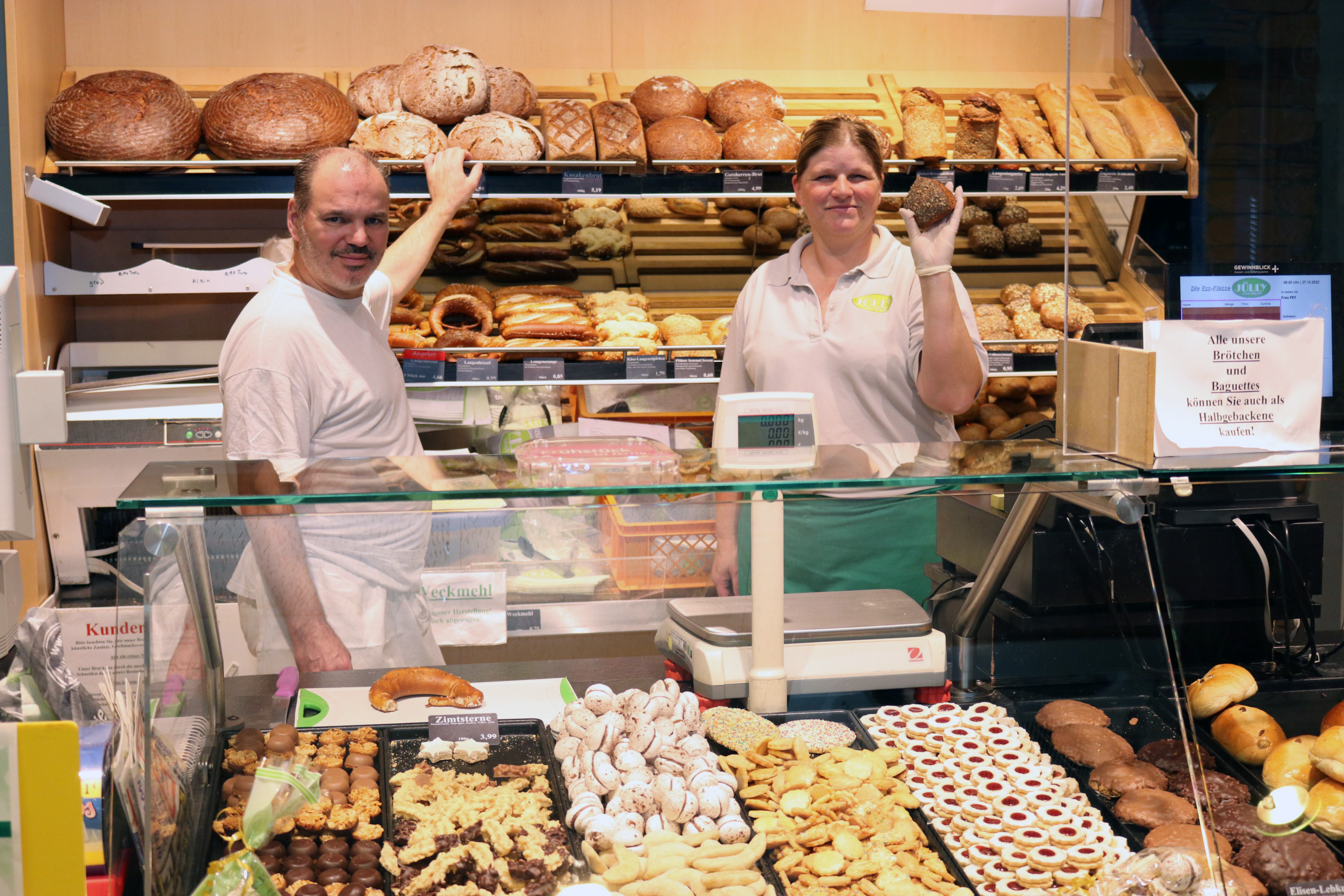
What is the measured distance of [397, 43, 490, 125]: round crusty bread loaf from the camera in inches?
147

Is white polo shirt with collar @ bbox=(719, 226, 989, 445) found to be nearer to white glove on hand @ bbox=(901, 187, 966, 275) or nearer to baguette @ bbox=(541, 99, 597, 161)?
white glove on hand @ bbox=(901, 187, 966, 275)

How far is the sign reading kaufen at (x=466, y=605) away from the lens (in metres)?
1.56

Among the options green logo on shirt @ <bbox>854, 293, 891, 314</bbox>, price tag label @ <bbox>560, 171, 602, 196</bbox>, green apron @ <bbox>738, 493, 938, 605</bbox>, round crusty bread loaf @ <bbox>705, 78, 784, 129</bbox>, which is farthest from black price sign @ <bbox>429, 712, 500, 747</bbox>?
round crusty bread loaf @ <bbox>705, 78, 784, 129</bbox>

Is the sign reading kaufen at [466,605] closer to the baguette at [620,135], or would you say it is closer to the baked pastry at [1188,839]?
the baked pastry at [1188,839]

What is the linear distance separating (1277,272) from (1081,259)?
2526 millimetres

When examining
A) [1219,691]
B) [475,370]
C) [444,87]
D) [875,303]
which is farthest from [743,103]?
[1219,691]

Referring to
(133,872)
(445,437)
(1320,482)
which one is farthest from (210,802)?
(445,437)

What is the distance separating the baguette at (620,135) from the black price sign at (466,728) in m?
2.39

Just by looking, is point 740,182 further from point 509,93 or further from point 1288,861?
point 1288,861

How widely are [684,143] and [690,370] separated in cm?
78

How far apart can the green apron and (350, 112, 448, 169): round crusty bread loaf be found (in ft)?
7.47

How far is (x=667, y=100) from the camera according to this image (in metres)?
3.92

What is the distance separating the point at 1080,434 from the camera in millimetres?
1647

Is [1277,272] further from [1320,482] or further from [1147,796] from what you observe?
[1147,796]
